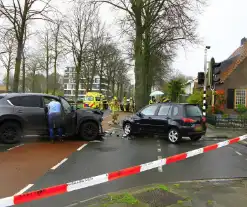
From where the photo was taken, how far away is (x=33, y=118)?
11.3m

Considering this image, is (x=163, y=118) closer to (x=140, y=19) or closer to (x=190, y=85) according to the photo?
(x=140, y=19)

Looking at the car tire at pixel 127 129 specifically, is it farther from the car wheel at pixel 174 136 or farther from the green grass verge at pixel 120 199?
the green grass verge at pixel 120 199

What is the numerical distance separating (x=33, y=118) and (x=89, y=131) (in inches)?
86.6

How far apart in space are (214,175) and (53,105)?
6.09 meters

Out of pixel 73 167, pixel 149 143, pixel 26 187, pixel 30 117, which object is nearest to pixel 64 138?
pixel 30 117

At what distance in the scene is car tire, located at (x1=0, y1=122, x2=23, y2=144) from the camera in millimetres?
10922

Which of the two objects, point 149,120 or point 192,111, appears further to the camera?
point 149,120

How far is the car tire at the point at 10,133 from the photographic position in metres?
10.9

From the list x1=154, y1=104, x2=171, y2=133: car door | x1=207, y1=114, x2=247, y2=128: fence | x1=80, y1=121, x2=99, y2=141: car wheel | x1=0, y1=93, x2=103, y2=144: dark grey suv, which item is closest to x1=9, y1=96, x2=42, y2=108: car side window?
x1=0, y1=93, x2=103, y2=144: dark grey suv

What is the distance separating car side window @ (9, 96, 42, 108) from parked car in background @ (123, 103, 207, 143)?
4218 millimetres

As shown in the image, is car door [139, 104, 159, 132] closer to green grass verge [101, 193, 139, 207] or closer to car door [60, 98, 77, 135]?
car door [60, 98, 77, 135]

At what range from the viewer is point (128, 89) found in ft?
309

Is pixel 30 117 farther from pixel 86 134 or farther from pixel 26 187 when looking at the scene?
pixel 26 187

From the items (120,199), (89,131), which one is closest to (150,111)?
(89,131)
